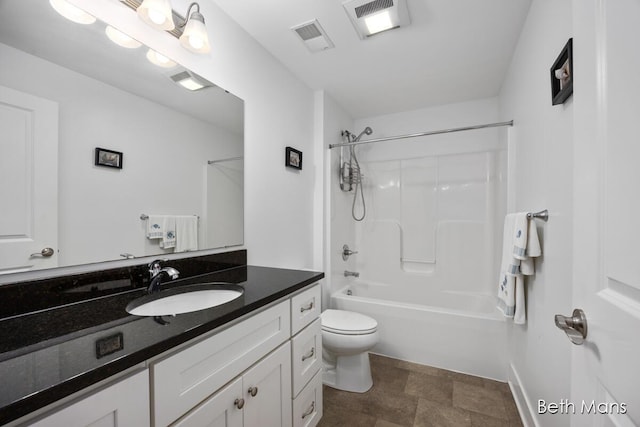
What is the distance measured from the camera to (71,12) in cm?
96

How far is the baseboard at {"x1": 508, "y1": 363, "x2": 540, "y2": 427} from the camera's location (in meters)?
1.43

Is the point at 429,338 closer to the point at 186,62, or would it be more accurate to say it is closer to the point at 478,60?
the point at 478,60

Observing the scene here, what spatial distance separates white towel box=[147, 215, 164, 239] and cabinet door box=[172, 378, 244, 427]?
73 cm

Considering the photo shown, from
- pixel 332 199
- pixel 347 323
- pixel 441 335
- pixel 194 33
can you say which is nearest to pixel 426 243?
pixel 441 335

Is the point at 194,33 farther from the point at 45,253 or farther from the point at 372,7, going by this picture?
the point at 45,253

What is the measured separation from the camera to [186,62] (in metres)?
1.34

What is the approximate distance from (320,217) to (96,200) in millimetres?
1677

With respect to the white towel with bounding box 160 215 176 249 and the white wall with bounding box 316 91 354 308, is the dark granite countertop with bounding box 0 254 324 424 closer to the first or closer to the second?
the white towel with bounding box 160 215 176 249

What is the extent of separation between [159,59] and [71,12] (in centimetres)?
32

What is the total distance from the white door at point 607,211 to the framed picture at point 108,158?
1.48m

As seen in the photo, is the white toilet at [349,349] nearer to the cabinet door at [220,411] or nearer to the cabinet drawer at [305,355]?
the cabinet drawer at [305,355]

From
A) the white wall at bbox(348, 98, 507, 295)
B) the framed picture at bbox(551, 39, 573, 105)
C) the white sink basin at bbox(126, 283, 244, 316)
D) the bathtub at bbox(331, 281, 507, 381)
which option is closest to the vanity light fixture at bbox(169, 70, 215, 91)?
the white sink basin at bbox(126, 283, 244, 316)

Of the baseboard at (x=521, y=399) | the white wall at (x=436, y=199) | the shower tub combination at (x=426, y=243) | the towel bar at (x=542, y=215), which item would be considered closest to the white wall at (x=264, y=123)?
the shower tub combination at (x=426, y=243)

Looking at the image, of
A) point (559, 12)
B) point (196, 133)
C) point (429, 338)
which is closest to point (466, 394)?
point (429, 338)
